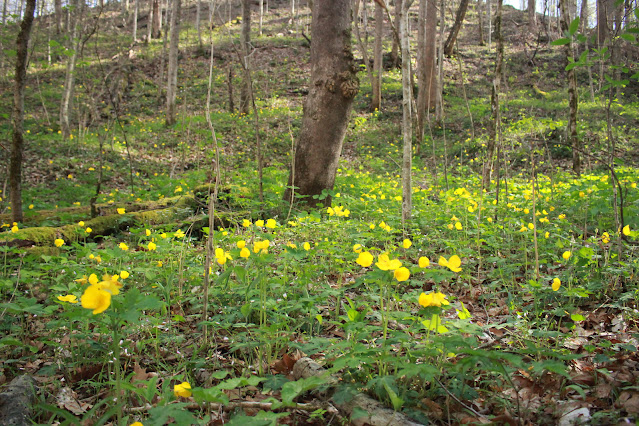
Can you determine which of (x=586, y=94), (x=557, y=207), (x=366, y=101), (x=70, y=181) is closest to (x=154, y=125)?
(x=70, y=181)

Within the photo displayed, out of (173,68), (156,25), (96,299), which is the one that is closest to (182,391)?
(96,299)

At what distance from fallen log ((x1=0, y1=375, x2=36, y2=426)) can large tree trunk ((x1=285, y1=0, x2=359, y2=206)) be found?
11.3 ft

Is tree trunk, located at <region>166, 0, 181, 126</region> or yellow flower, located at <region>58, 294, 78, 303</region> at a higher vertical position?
tree trunk, located at <region>166, 0, 181, 126</region>

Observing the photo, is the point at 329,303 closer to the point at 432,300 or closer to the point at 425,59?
the point at 432,300

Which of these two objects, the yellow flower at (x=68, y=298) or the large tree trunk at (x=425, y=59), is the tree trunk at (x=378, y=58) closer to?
the large tree trunk at (x=425, y=59)

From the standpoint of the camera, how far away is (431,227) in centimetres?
429

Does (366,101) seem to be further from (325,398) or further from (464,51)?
(325,398)

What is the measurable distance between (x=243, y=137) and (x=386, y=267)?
427 inches

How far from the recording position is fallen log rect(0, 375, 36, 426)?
5.13 feet

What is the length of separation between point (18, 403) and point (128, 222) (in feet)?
11.2

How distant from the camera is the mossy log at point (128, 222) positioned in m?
3.85

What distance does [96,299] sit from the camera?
132 cm

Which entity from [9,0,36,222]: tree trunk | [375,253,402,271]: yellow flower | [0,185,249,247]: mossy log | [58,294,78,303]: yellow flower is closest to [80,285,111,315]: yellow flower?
[58,294,78,303]: yellow flower

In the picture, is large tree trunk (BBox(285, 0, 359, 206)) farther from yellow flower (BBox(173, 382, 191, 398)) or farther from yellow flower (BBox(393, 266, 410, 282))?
yellow flower (BBox(173, 382, 191, 398))
